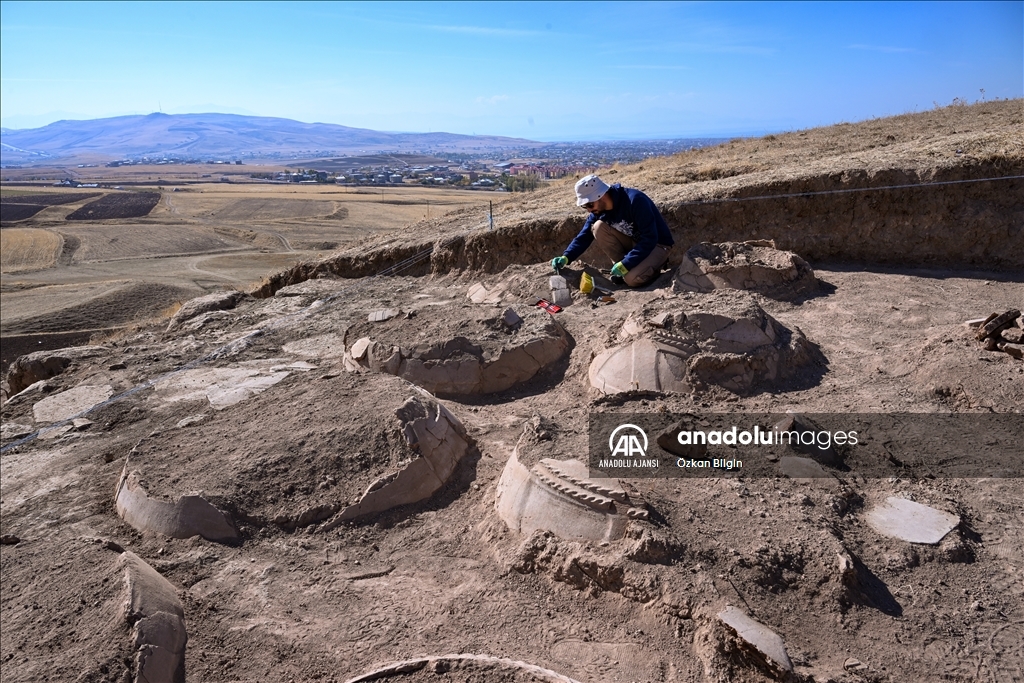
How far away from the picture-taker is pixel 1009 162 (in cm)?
725

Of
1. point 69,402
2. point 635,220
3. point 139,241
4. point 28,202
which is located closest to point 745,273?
point 635,220

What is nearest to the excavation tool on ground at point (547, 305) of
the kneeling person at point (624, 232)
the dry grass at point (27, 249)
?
the kneeling person at point (624, 232)

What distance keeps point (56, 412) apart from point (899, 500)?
6.84m

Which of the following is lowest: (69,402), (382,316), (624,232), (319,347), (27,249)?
(27,249)

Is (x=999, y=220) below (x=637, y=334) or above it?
above

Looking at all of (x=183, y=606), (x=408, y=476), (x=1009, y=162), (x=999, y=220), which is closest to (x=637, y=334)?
(x=408, y=476)

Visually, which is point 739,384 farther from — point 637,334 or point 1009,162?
point 1009,162

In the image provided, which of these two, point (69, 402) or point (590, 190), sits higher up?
point (590, 190)

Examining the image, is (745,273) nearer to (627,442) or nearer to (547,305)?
(547,305)

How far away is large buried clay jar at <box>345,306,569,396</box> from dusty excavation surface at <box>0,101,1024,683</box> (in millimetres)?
30

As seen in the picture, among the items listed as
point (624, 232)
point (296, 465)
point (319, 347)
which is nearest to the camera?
point (296, 465)

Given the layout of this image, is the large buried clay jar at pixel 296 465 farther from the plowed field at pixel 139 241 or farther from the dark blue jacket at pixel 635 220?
the plowed field at pixel 139 241

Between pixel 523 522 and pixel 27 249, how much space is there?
1226 inches

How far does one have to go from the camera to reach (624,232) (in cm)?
676
